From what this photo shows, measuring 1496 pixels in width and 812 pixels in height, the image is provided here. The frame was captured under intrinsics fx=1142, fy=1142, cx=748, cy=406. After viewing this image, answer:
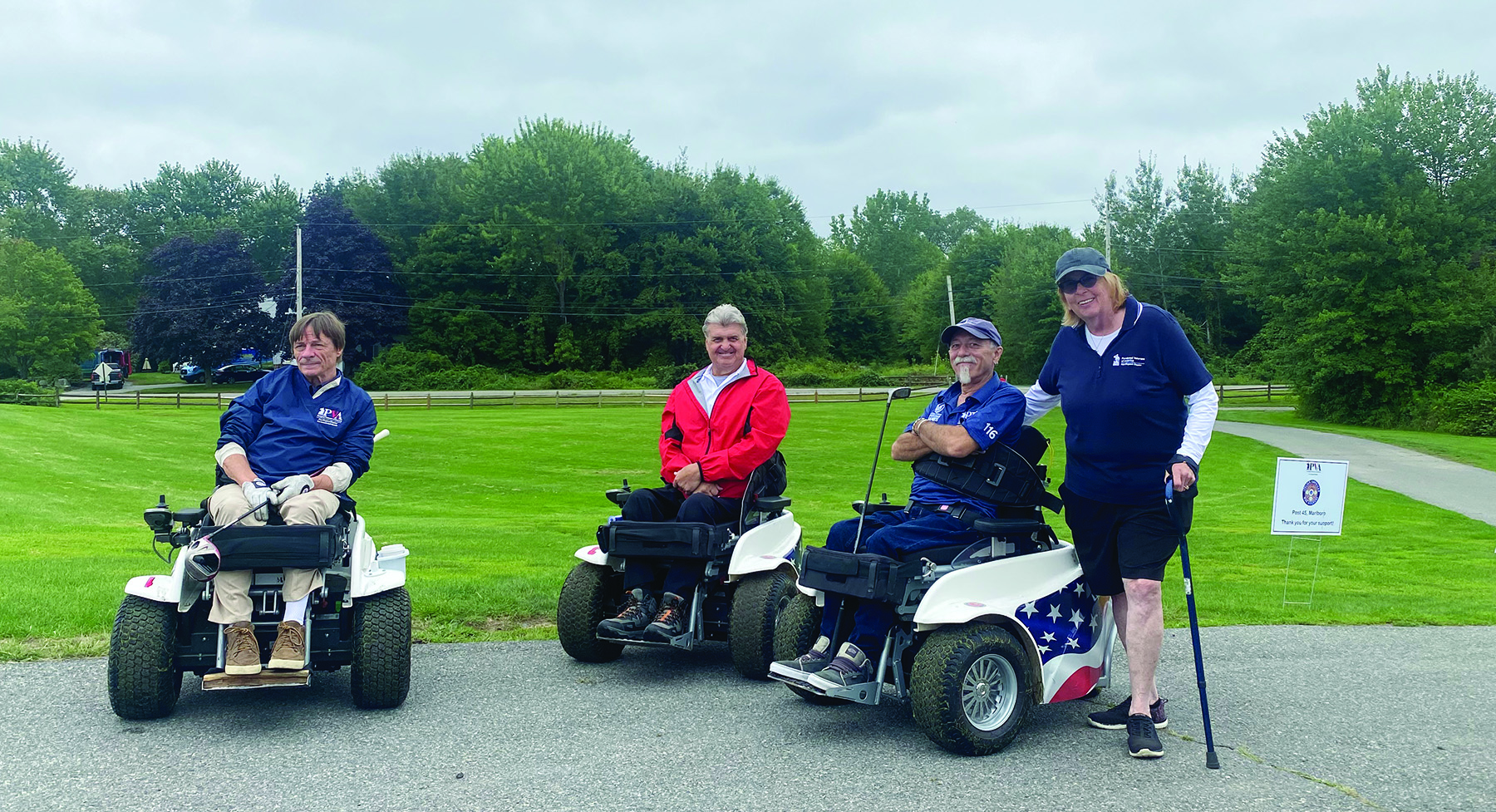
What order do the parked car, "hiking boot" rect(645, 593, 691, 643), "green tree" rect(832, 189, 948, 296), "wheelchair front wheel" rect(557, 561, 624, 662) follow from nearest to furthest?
"hiking boot" rect(645, 593, 691, 643)
"wheelchair front wheel" rect(557, 561, 624, 662)
the parked car
"green tree" rect(832, 189, 948, 296)

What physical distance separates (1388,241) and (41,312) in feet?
214

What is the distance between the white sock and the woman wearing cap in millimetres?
3413

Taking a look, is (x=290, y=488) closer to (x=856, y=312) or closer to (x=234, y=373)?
(x=234, y=373)

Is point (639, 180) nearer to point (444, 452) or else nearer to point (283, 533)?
point (444, 452)

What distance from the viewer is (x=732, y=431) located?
21.0 ft

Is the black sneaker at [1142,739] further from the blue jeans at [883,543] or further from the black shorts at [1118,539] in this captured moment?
the blue jeans at [883,543]

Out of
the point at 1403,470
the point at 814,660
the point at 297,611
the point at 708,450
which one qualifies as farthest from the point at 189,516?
the point at 1403,470

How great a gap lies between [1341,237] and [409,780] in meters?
42.6

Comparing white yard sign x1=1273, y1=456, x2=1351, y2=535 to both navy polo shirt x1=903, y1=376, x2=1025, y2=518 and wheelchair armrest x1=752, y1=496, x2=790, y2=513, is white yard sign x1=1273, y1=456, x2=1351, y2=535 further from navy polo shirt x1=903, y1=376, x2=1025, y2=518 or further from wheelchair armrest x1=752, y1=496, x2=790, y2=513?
navy polo shirt x1=903, y1=376, x2=1025, y2=518

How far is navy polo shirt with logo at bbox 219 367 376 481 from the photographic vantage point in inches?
220

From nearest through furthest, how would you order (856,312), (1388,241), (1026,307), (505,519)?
(505,519), (1388,241), (1026,307), (856,312)

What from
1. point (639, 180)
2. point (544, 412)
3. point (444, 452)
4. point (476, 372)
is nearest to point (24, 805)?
point (444, 452)

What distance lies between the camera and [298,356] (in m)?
5.74

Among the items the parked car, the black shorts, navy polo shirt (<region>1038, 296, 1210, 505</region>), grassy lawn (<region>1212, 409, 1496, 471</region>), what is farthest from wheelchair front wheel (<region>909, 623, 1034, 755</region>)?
the parked car
